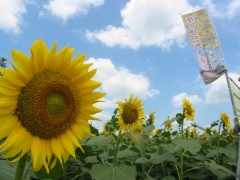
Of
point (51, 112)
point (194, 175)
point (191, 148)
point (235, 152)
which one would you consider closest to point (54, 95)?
point (51, 112)

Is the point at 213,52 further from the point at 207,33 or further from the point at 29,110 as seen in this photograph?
the point at 29,110

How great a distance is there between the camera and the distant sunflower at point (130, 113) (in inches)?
149

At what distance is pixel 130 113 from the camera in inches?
150

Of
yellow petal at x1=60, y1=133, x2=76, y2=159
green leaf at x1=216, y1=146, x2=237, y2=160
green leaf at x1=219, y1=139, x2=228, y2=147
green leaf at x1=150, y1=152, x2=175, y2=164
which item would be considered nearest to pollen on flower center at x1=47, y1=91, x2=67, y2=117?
yellow petal at x1=60, y1=133, x2=76, y2=159

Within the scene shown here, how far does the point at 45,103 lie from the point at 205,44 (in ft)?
20.1

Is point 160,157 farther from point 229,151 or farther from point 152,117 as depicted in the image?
point 152,117

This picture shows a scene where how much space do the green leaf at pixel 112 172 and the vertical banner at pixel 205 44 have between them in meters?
4.60

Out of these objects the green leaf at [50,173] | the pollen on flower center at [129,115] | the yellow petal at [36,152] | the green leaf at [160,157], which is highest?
the pollen on flower center at [129,115]

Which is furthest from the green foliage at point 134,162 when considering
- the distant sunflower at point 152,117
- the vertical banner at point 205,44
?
the vertical banner at point 205,44

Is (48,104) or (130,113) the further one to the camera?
(130,113)

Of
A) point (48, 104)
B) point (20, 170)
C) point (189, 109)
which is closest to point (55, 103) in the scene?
point (48, 104)

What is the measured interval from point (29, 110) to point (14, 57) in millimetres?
245

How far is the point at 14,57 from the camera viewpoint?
151cm

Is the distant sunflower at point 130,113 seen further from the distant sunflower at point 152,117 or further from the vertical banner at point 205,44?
the vertical banner at point 205,44
